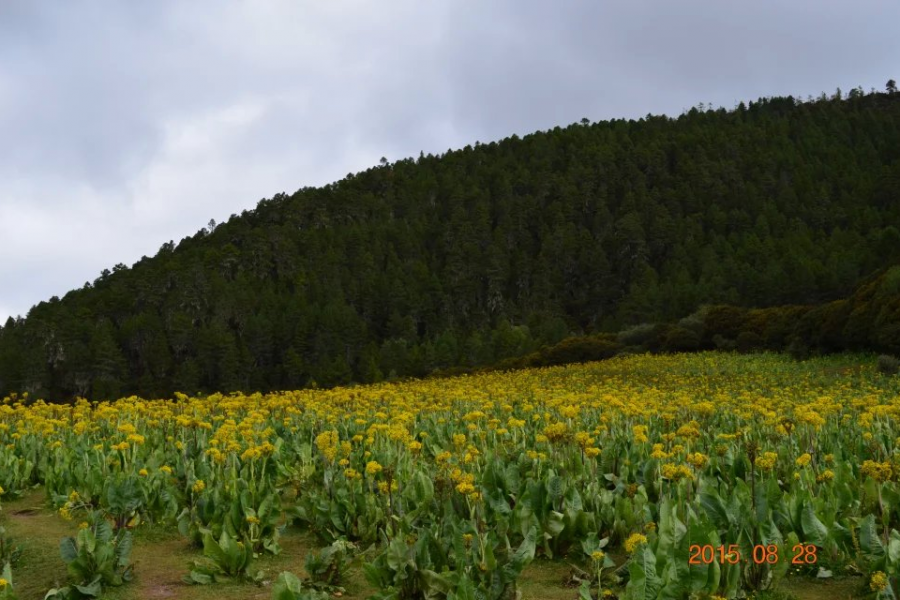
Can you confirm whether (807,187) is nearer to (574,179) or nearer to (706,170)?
(706,170)

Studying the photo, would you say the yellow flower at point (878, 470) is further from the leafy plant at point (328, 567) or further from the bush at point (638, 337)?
the bush at point (638, 337)

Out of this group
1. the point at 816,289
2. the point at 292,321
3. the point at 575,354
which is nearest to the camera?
the point at 575,354

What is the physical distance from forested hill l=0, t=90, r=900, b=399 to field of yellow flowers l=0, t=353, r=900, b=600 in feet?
212

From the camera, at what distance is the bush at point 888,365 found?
2350cm

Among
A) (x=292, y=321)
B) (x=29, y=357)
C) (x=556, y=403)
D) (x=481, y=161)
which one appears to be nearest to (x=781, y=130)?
(x=481, y=161)

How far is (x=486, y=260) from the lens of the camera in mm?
127625

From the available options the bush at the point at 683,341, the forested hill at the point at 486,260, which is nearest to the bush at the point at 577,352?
the bush at the point at 683,341

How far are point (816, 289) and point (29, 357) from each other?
10018 centimetres

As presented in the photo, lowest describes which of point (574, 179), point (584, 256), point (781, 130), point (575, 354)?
point (575, 354)

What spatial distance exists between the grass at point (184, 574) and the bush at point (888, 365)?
2214 centimetres

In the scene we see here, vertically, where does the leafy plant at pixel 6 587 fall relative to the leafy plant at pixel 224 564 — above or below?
above

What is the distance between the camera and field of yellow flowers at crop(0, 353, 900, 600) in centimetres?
486

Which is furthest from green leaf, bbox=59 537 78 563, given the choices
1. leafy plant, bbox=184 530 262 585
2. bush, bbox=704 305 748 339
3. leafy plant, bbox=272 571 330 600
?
bush, bbox=704 305 748 339

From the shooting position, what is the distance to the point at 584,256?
4882 inches
